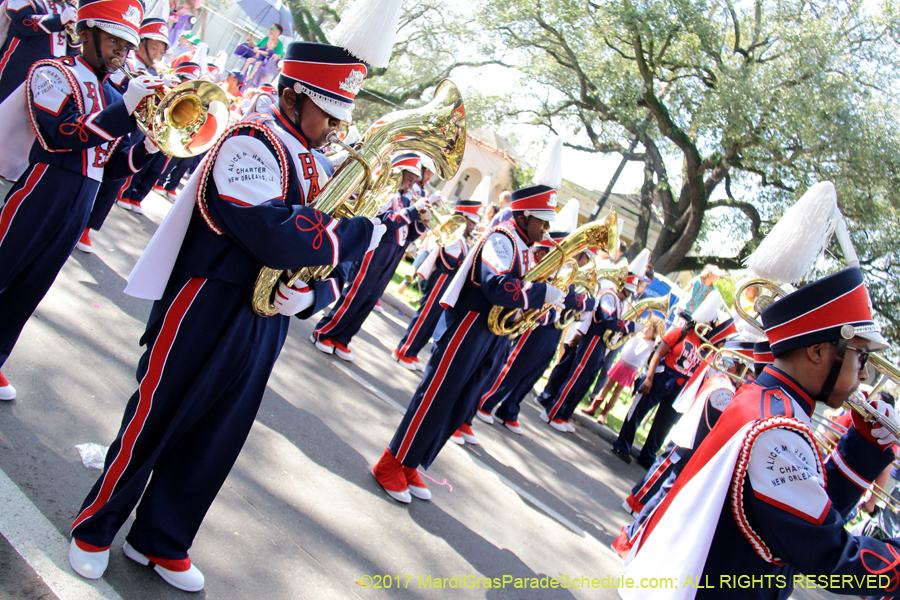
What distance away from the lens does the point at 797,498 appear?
7.07ft

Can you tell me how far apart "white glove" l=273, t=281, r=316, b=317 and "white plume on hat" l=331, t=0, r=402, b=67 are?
1.03 meters

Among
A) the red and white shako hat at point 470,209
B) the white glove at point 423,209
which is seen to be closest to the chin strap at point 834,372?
the white glove at point 423,209

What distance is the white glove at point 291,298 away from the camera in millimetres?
2664

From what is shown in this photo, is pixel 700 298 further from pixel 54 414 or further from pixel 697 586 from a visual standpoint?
pixel 54 414

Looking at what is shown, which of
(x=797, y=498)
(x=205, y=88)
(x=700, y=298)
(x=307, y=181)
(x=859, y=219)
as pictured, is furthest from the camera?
(x=859, y=219)

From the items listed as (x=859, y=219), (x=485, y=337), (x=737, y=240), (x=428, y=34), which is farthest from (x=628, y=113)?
(x=485, y=337)

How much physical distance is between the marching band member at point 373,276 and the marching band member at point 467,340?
Result: 2.02 meters

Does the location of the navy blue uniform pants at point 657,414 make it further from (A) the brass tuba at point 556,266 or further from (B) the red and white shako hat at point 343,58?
(B) the red and white shako hat at point 343,58

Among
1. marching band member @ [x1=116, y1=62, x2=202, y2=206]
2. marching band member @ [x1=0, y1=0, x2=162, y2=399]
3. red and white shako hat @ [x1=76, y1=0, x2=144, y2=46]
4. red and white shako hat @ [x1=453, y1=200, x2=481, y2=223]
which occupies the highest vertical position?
red and white shako hat @ [x1=453, y1=200, x2=481, y2=223]

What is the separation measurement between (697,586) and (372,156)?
209cm

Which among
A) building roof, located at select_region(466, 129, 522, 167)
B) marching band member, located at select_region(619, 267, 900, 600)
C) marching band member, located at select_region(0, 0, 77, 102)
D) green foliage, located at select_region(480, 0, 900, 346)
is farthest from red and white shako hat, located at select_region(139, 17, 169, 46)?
building roof, located at select_region(466, 129, 522, 167)

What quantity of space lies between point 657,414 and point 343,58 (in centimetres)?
662

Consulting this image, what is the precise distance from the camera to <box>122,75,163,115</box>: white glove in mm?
3256

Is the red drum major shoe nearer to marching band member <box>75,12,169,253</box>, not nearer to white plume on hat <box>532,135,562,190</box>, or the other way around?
white plume on hat <box>532,135,562,190</box>
